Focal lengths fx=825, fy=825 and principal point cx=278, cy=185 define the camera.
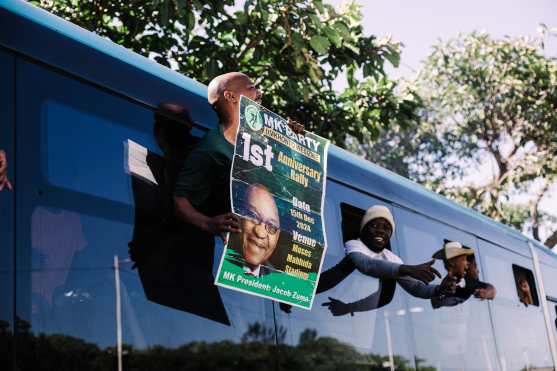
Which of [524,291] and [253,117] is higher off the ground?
[253,117]

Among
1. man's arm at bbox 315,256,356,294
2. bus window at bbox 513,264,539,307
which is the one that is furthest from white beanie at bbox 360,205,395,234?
bus window at bbox 513,264,539,307

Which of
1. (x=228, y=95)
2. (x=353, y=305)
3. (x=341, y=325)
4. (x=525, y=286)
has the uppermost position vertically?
(x=228, y=95)

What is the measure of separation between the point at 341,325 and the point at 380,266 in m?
0.67

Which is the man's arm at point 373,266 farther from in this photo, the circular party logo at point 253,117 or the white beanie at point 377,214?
the circular party logo at point 253,117

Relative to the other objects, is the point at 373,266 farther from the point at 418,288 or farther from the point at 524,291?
the point at 524,291

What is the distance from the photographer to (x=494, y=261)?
648 centimetres

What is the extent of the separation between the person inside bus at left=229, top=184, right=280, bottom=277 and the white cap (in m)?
2.17

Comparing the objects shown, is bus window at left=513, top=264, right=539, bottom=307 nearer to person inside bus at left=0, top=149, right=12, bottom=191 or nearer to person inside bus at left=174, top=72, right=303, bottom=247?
person inside bus at left=174, top=72, right=303, bottom=247

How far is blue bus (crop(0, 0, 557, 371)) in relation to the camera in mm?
2590

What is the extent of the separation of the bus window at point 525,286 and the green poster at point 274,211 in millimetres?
3474

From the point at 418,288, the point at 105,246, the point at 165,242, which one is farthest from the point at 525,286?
the point at 105,246

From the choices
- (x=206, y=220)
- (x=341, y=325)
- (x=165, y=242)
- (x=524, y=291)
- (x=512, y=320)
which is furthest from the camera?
(x=524, y=291)

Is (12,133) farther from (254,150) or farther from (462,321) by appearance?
(462,321)

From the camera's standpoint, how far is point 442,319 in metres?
5.37
